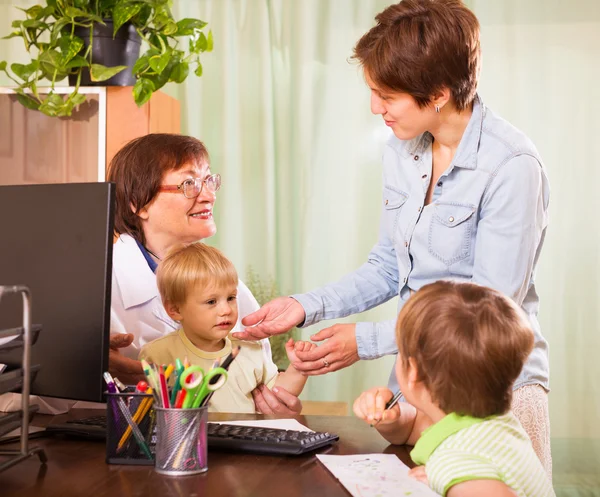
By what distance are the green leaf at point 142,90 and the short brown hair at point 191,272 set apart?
1.10m

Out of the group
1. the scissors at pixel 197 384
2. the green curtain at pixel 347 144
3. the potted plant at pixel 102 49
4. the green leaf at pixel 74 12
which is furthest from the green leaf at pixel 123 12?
the scissors at pixel 197 384

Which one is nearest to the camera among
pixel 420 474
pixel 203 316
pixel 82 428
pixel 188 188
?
pixel 420 474

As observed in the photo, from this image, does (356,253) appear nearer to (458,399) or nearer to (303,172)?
(303,172)

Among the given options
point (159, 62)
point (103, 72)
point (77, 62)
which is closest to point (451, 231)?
point (159, 62)

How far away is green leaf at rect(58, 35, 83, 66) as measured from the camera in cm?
287

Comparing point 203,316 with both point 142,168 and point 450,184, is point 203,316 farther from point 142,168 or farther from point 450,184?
point 450,184

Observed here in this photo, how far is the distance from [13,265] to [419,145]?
35.5 inches

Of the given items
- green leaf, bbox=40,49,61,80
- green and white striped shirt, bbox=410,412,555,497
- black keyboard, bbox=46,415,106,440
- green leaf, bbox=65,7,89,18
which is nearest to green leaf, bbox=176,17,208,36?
green leaf, bbox=65,7,89,18

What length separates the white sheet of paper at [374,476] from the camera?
1.08 m

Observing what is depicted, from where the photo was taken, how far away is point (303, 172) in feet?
12.2

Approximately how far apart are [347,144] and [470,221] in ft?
7.09

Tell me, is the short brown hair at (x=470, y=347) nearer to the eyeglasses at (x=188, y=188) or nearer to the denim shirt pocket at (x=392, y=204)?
the denim shirt pocket at (x=392, y=204)

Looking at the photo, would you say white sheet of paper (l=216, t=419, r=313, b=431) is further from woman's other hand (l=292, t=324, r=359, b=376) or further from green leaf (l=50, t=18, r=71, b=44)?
green leaf (l=50, t=18, r=71, b=44)

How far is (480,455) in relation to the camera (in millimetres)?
976
